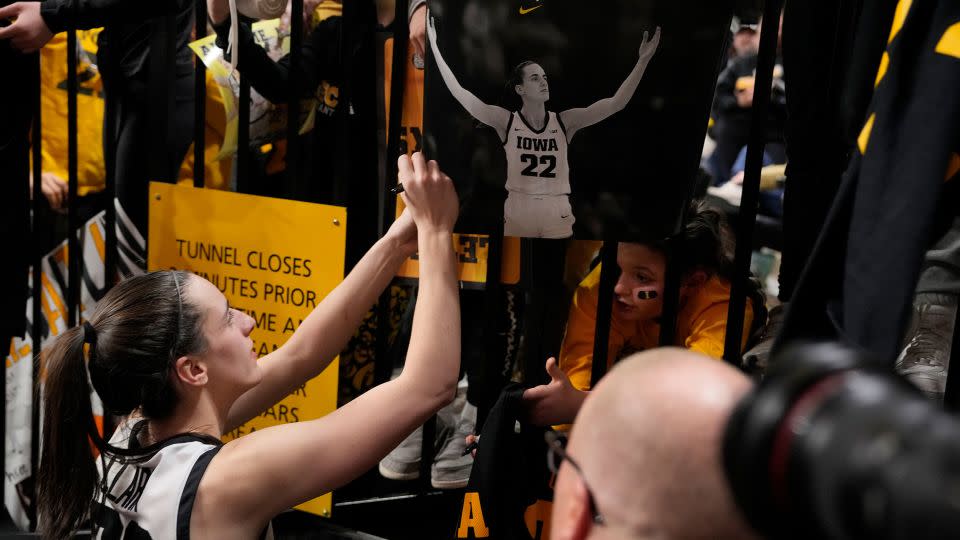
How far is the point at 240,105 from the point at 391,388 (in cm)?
98

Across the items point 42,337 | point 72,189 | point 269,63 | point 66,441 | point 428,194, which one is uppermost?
point 269,63

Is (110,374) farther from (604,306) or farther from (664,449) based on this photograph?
(664,449)

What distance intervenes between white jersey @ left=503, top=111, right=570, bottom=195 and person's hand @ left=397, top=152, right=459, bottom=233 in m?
0.12

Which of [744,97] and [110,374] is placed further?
[744,97]

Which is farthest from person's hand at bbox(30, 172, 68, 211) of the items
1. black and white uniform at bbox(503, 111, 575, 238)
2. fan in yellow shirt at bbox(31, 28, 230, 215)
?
black and white uniform at bbox(503, 111, 575, 238)

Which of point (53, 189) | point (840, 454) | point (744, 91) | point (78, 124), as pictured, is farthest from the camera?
point (744, 91)

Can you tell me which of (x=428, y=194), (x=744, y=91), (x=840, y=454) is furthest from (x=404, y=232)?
(x=744, y=91)

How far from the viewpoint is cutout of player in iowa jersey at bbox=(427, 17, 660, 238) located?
1.76m

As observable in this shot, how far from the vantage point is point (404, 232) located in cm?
198

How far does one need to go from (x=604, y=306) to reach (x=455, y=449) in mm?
761

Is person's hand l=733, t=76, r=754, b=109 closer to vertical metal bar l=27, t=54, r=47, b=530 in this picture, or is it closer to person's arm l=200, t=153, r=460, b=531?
vertical metal bar l=27, t=54, r=47, b=530

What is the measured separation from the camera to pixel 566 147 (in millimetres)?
1806

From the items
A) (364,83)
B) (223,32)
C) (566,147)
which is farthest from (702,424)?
(223,32)

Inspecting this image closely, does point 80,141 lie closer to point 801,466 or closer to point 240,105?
point 240,105
